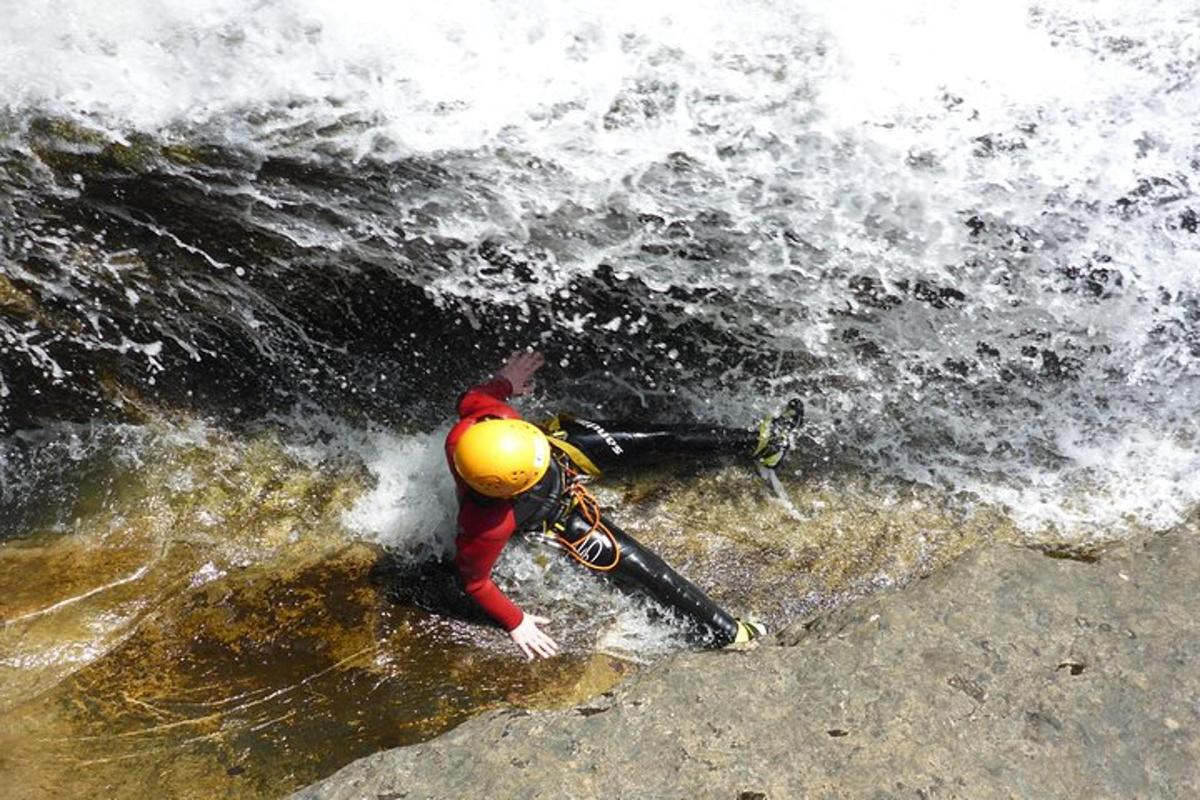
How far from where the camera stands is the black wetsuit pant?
3.98 meters

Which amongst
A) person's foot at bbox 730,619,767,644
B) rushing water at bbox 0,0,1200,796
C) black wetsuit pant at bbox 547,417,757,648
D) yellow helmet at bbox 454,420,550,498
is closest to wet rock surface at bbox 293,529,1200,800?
person's foot at bbox 730,619,767,644

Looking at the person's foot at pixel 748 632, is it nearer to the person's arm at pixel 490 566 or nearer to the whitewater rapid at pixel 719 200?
the person's arm at pixel 490 566

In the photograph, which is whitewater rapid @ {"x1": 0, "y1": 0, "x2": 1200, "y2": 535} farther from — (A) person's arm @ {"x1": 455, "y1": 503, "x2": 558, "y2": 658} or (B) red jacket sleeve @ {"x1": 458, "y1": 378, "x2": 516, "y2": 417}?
(A) person's arm @ {"x1": 455, "y1": 503, "x2": 558, "y2": 658}

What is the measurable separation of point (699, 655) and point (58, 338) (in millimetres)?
3340

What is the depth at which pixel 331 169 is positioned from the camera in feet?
13.2

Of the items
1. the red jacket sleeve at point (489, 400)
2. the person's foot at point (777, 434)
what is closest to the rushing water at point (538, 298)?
the person's foot at point (777, 434)

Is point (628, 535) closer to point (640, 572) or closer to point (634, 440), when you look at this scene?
point (640, 572)

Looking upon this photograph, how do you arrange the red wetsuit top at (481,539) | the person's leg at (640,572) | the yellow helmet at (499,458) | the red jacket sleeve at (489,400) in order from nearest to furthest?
the yellow helmet at (499,458)
the red wetsuit top at (481,539)
the person's leg at (640,572)
the red jacket sleeve at (489,400)

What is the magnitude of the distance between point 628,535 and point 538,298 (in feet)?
3.77

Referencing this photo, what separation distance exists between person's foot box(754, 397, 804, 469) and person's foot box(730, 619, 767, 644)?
0.85 meters

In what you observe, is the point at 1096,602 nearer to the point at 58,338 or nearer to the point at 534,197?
the point at 534,197

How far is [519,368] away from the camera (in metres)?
4.42

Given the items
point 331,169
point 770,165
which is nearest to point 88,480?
point 331,169

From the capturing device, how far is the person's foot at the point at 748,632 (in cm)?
390
